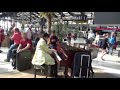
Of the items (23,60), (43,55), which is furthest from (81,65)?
(23,60)

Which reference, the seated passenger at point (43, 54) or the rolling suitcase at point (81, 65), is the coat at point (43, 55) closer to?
the seated passenger at point (43, 54)

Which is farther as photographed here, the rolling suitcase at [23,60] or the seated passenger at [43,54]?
the rolling suitcase at [23,60]

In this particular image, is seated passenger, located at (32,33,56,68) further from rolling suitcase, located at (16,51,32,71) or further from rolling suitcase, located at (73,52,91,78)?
rolling suitcase, located at (16,51,32,71)

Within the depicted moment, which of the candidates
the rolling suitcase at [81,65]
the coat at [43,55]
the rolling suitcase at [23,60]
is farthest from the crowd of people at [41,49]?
the rolling suitcase at [81,65]

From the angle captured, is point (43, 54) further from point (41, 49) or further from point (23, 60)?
point (23, 60)

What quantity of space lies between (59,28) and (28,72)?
380 cm

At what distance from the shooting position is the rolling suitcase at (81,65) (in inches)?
269

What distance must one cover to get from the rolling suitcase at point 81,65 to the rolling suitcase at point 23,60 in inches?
74.2

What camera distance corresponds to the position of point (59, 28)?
38.3 ft

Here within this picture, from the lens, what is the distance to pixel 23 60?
8312 mm

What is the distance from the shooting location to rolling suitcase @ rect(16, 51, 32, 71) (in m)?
8.22
